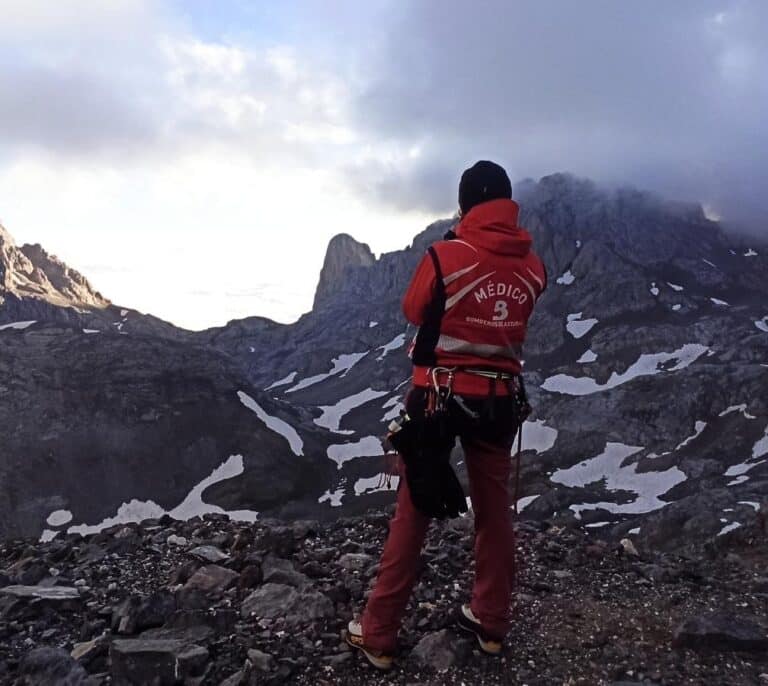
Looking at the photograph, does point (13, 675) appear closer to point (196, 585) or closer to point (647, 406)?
point (196, 585)

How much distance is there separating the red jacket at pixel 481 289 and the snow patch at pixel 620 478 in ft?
309

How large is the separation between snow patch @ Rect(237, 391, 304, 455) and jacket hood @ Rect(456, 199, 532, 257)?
144 meters

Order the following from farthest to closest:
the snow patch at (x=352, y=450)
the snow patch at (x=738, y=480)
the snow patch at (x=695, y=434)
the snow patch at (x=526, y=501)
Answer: the snow patch at (x=352, y=450), the snow patch at (x=695, y=434), the snow patch at (x=526, y=501), the snow patch at (x=738, y=480)

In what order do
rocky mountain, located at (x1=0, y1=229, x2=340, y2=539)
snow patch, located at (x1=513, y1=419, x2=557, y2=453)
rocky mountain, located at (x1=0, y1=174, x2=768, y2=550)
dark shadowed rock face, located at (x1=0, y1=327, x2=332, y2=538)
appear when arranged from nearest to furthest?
1. rocky mountain, located at (x1=0, y1=174, x2=768, y2=550)
2. rocky mountain, located at (x1=0, y1=229, x2=340, y2=539)
3. dark shadowed rock face, located at (x1=0, y1=327, x2=332, y2=538)
4. snow patch, located at (x1=513, y1=419, x2=557, y2=453)

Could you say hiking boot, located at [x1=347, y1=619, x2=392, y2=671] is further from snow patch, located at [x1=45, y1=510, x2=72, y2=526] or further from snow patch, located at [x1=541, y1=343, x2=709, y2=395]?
snow patch, located at [x1=541, y1=343, x2=709, y2=395]

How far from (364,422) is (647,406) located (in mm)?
74191

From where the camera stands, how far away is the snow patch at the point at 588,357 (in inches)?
7288

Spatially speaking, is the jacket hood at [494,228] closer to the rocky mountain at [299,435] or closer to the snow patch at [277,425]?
the rocky mountain at [299,435]

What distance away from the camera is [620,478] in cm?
11519

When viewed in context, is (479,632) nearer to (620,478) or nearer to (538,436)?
(620,478)

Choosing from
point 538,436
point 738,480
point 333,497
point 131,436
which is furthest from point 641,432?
point 131,436

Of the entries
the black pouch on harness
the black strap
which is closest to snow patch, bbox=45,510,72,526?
the black pouch on harness

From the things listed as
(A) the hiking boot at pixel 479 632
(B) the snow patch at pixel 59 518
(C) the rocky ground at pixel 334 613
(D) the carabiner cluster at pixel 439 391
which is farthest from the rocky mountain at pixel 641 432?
(D) the carabiner cluster at pixel 439 391

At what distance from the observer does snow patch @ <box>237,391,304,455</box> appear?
495ft
